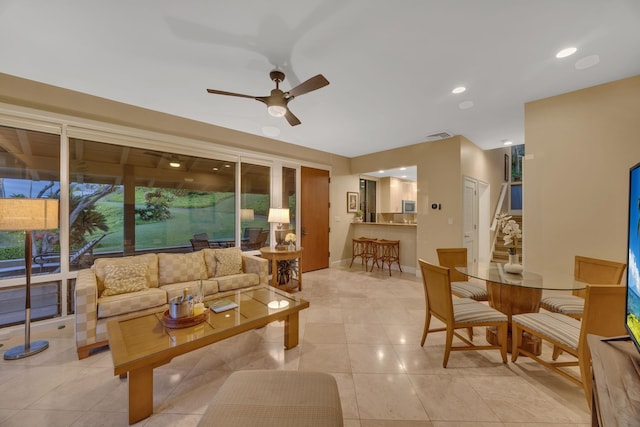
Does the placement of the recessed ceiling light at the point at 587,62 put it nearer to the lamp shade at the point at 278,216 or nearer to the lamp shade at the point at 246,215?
the lamp shade at the point at 278,216

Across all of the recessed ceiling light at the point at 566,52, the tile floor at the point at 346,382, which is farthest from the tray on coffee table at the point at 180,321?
the recessed ceiling light at the point at 566,52

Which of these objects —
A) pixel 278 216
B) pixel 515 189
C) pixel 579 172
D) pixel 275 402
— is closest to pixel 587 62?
pixel 579 172

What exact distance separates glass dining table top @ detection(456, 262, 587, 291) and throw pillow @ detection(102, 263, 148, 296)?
11.6 feet

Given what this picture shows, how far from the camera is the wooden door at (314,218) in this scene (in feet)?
17.2

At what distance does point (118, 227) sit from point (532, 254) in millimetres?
5597

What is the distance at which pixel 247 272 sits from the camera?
3490mm

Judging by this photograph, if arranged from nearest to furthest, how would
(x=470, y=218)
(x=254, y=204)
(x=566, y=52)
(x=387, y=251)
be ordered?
(x=566, y=52) < (x=254, y=204) < (x=470, y=218) < (x=387, y=251)

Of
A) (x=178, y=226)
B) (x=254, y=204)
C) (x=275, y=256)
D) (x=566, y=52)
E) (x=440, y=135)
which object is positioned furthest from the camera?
(x=254, y=204)

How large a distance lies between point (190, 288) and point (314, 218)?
310cm

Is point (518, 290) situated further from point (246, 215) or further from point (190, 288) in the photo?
point (246, 215)

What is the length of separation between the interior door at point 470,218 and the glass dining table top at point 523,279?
6.81 feet

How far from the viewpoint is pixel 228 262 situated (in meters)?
3.37

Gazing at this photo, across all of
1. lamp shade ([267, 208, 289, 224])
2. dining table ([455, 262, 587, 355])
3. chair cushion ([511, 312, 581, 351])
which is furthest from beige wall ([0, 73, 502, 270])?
chair cushion ([511, 312, 581, 351])

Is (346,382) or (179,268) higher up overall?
(179,268)
